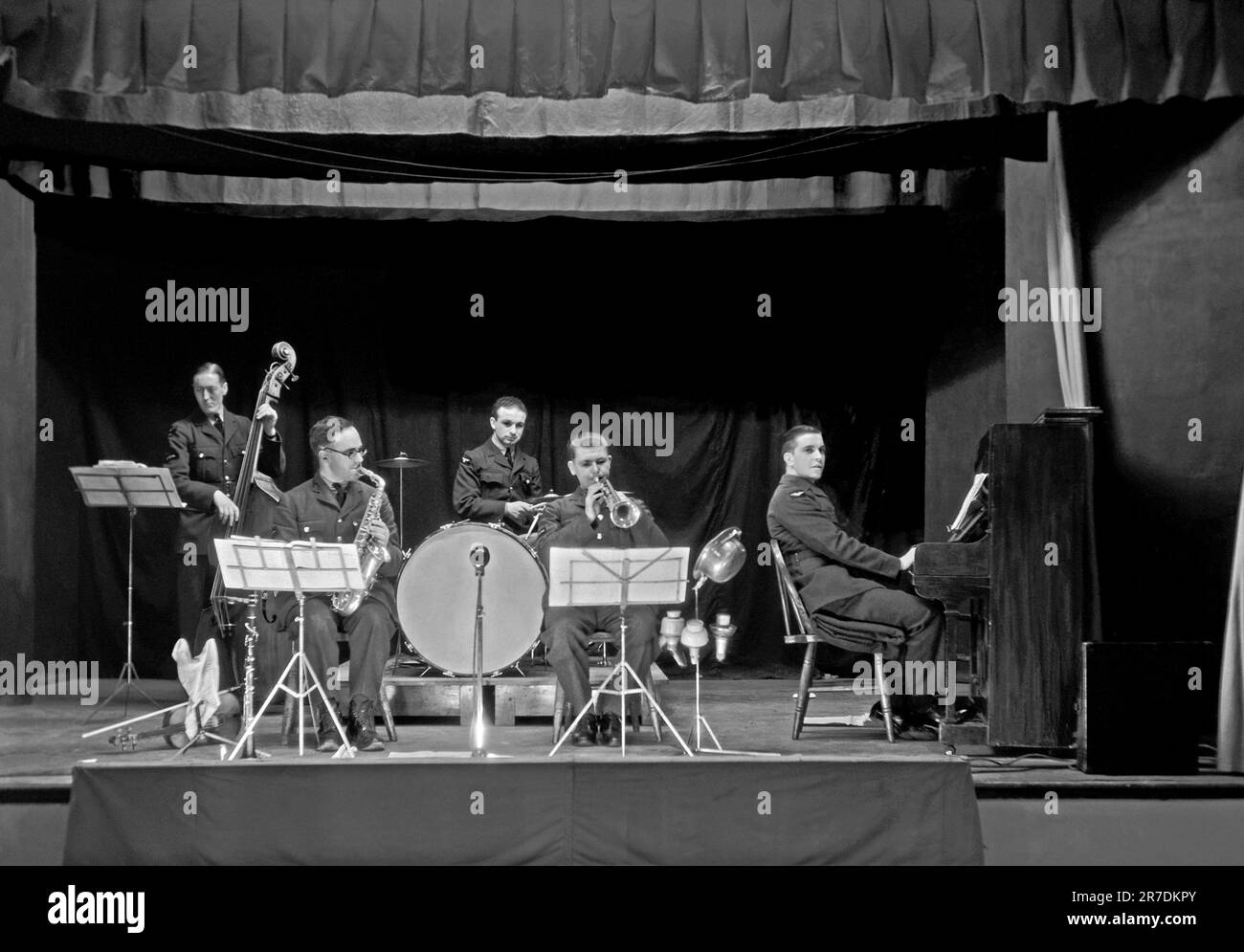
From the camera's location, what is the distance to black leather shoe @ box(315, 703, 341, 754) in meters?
6.69

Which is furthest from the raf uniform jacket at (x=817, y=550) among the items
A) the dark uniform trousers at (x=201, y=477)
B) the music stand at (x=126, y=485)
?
the music stand at (x=126, y=485)

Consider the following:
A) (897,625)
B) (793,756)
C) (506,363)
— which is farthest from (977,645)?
(506,363)

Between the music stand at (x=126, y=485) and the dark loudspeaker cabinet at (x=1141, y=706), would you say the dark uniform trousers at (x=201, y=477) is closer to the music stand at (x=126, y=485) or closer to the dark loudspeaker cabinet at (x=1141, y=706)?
the music stand at (x=126, y=485)

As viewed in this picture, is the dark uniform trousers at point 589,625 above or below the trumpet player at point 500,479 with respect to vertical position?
below

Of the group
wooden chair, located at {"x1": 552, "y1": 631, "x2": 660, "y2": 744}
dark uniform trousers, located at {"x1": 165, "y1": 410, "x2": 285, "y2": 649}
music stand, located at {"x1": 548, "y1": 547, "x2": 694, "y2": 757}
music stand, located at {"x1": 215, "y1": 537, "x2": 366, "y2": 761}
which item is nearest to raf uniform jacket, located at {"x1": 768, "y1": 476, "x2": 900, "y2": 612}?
wooden chair, located at {"x1": 552, "y1": 631, "x2": 660, "y2": 744}

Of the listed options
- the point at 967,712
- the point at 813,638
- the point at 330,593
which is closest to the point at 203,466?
the point at 330,593

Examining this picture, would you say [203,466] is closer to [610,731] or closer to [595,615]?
[595,615]

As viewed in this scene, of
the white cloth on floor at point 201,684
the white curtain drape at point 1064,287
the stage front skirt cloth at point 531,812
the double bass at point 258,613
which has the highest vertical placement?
the white curtain drape at point 1064,287

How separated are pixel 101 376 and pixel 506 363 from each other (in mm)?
3097

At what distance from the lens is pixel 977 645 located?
7.41 meters

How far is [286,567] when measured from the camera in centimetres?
621

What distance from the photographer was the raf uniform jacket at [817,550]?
7.26m

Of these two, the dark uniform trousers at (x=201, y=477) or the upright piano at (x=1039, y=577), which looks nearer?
the upright piano at (x=1039, y=577)

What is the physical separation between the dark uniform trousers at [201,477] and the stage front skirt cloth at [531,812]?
8.11ft
